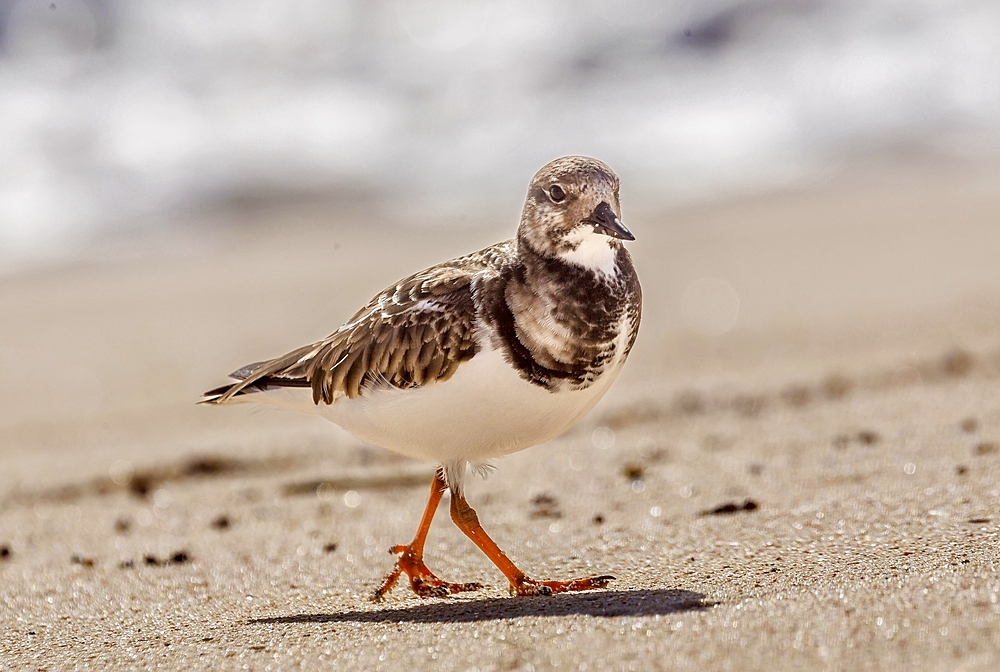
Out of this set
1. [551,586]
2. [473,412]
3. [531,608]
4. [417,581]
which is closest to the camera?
[531,608]

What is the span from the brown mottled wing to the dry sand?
0.69 metres

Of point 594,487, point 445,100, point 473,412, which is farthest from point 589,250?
point 445,100

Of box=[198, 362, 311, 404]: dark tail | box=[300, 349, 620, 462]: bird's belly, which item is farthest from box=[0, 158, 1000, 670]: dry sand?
box=[198, 362, 311, 404]: dark tail

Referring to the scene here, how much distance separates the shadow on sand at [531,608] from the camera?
2.96 metres

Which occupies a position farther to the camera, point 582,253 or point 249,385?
point 249,385

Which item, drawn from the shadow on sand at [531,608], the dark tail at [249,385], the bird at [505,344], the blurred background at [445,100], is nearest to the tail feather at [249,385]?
the dark tail at [249,385]

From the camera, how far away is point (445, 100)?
1655 centimetres

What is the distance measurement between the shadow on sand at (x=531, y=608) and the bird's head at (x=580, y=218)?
91cm

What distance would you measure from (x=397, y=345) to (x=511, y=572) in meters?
0.75

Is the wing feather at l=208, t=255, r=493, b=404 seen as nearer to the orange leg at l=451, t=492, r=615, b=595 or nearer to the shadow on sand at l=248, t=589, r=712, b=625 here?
the orange leg at l=451, t=492, r=615, b=595

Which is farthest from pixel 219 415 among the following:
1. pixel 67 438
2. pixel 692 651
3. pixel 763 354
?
pixel 692 651

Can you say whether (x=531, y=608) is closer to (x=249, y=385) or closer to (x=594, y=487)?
(x=249, y=385)

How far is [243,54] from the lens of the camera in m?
17.5

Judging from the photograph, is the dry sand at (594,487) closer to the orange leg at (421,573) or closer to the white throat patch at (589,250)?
the orange leg at (421,573)
